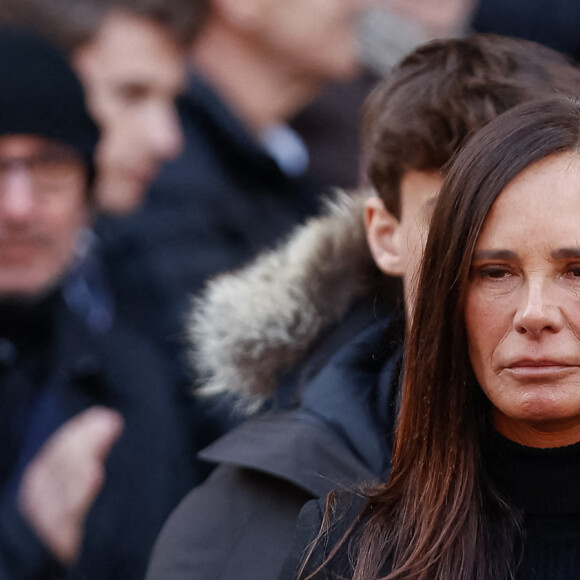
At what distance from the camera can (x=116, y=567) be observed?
2791mm

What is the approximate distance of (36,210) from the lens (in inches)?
129

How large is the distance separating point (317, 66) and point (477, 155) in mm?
2635

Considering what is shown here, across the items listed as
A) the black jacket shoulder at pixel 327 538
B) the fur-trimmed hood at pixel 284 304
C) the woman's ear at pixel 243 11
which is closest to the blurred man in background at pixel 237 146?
the woman's ear at pixel 243 11

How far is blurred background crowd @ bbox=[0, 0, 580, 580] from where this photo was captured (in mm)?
2850

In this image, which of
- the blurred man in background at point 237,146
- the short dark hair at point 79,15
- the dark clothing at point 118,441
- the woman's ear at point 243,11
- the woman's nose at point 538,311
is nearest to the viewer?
the woman's nose at point 538,311

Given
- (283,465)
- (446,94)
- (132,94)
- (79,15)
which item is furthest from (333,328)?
(79,15)

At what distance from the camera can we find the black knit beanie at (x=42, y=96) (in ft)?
10.7

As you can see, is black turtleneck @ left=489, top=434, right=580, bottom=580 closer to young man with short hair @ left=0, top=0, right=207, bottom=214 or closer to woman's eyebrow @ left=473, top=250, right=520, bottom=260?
woman's eyebrow @ left=473, top=250, right=520, bottom=260

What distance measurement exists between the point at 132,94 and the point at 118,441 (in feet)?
4.57

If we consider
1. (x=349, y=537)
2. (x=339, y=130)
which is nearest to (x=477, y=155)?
(x=349, y=537)

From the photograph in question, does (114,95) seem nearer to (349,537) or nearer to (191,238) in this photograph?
(191,238)

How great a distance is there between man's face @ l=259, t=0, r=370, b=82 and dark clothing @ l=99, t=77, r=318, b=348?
0.37 metres

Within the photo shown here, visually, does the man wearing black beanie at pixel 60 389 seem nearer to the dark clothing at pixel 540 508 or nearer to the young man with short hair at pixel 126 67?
the young man with short hair at pixel 126 67

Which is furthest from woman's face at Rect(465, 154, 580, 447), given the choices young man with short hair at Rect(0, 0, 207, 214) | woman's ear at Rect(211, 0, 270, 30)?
woman's ear at Rect(211, 0, 270, 30)
